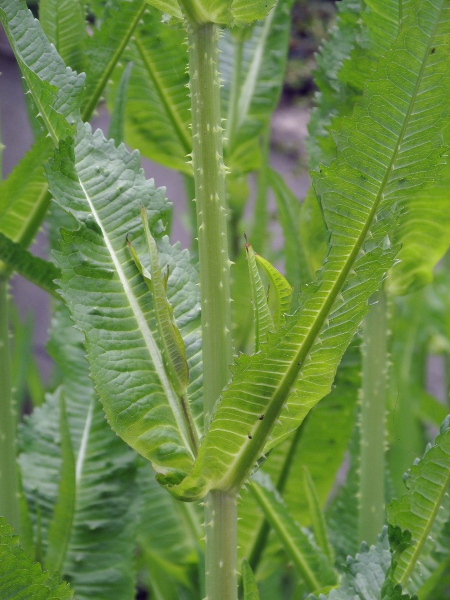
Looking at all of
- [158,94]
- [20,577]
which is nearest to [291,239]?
[158,94]

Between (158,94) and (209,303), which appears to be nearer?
(209,303)

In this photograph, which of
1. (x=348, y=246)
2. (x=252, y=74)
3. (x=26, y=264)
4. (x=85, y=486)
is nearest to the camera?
(x=348, y=246)

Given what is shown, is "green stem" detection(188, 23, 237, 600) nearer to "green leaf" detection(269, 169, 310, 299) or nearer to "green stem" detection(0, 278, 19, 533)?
"green stem" detection(0, 278, 19, 533)

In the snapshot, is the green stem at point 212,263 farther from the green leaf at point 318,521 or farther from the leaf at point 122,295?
the green leaf at point 318,521

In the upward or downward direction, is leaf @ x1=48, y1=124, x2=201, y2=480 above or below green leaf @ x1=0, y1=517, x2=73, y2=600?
above

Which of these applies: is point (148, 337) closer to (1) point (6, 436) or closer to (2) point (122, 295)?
(2) point (122, 295)

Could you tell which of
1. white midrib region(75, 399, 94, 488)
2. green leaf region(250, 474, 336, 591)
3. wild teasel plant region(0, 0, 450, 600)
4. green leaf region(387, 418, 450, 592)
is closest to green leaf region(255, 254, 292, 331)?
wild teasel plant region(0, 0, 450, 600)

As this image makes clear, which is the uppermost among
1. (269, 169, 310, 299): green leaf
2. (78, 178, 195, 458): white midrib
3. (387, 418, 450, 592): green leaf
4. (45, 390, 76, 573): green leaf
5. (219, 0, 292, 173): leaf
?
(219, 0, 292, 173): leaf
